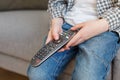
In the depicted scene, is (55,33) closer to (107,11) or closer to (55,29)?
(55,29)

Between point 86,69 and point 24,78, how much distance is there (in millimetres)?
836

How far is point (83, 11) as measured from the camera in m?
1.00

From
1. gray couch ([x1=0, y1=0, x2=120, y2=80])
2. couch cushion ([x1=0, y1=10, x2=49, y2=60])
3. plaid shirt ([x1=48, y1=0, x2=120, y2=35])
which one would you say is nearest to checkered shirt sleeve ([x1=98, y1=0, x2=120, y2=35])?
plaid shirt ([x1=48, y1=0, x2=120, y2=35])

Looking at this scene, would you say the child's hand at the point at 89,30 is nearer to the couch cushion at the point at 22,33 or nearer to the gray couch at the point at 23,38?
the gray couch at the point at 23,38

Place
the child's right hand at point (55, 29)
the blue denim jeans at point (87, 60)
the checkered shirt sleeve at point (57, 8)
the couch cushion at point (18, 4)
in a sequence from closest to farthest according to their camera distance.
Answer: the blue denim jeans at point (87, 60), the child's right hand at point (55, 29), the checkered shirt sleeve at point (57, 8), the couch cushion at point (18, 4)

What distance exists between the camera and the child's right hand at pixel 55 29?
956 mm

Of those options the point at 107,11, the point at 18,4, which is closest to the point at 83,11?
the point at 107,11

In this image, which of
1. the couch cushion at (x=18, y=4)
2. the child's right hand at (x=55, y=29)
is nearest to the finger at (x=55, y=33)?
the child's right hand at (x=55, y=29)

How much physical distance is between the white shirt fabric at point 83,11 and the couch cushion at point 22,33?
0.24m

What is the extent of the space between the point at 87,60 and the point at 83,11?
238mm

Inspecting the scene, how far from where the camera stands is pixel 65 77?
1054 mm

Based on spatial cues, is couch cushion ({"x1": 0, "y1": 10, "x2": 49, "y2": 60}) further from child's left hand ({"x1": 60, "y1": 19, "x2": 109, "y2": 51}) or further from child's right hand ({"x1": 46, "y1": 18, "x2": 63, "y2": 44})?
child's left hand ({"x1": 60, "y1": 19, "x2": 109, "y2": 51})

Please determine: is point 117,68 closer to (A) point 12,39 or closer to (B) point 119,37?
(B) point 119,37

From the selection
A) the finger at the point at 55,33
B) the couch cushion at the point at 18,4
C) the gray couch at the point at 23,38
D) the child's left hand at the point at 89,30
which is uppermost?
the child's left hand at the point at 89,30
